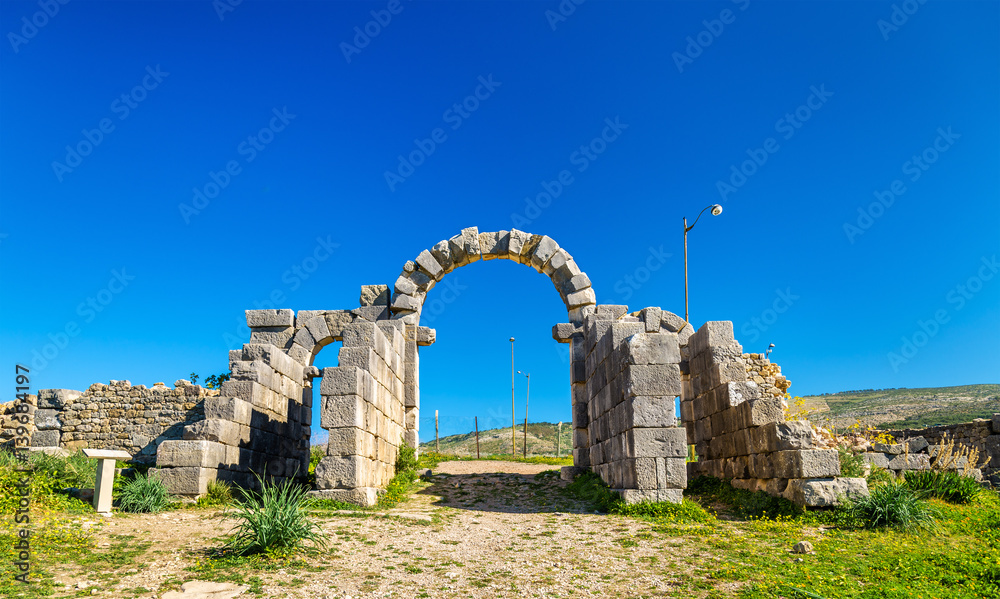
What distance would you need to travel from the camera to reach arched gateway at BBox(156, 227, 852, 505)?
1018 centimetres

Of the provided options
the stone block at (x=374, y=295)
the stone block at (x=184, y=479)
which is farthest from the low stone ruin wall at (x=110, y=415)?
the stone block at (x=184, y=479)

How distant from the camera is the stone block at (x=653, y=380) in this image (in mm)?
10188

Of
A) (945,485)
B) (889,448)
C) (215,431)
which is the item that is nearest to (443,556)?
(215,431)

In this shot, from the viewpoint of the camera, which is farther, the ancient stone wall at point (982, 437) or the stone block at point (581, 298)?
the stone block at point (581, 298)

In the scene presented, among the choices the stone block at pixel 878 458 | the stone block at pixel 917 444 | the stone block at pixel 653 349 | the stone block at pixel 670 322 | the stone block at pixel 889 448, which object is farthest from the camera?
the stone block at pixel 670 322

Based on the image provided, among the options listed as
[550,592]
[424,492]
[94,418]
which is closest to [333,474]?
[424,492]

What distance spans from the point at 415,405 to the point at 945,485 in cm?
1122

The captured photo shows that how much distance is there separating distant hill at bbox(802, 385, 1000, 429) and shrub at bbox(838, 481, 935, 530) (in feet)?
78.1

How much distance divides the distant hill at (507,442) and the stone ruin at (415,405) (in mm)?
24149

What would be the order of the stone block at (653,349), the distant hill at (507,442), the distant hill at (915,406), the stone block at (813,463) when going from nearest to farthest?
the stone block at (813,463), the stone block at (653,349), the distant hill at (915,406), the distant hill at (507,442)

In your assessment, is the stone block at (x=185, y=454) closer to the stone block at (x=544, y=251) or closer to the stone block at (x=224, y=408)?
the stone block at (x=224, y=408)

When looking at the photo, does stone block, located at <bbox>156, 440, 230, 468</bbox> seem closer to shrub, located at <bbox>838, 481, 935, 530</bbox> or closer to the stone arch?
the stone arch

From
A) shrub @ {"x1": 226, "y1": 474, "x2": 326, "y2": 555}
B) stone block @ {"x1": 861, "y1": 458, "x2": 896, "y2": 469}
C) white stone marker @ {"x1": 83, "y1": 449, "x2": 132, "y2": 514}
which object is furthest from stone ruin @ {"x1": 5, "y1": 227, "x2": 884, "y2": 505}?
shrub @ {"x1": 226, "y1": 474, "x2": 326, "y2": 555}

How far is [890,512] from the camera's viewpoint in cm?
843
